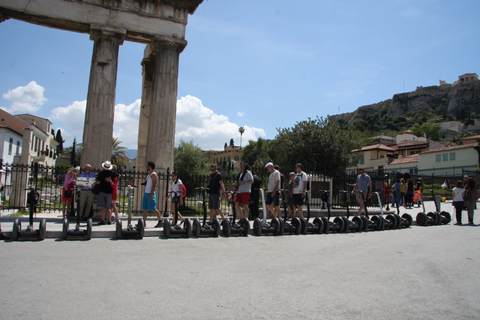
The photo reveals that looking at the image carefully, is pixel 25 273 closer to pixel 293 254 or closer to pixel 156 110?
pixel 293 254

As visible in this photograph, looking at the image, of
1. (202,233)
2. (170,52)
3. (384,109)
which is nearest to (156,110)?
(170,52)

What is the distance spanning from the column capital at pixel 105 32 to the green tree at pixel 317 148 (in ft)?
72.9

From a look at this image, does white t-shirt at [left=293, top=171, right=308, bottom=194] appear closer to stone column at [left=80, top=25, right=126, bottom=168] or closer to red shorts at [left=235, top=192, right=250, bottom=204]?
red shorts at [left=235, top=192, right=250, bottom=204]

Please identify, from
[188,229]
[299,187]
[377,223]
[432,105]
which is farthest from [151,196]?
[432,105]

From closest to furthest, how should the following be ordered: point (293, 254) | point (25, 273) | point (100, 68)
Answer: point (25, 273) → point (293, 254) → point (100, 68)

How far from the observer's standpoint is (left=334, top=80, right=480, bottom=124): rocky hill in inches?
5423

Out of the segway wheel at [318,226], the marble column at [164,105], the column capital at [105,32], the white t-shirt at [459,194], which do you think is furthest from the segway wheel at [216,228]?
the column capital at [105,32]

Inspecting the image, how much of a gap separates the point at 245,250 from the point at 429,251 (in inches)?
151

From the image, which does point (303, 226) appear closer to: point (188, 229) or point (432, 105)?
point (188, 229)

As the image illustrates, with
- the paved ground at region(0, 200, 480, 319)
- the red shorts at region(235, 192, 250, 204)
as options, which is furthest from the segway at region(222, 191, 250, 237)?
the red shorts at region(235, 192, 250, 204)

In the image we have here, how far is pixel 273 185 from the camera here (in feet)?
36.6

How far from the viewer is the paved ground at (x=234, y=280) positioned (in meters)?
3.81

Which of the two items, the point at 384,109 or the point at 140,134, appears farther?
the point at 384,109

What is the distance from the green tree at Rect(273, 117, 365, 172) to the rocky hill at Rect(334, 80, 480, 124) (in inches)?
4798
